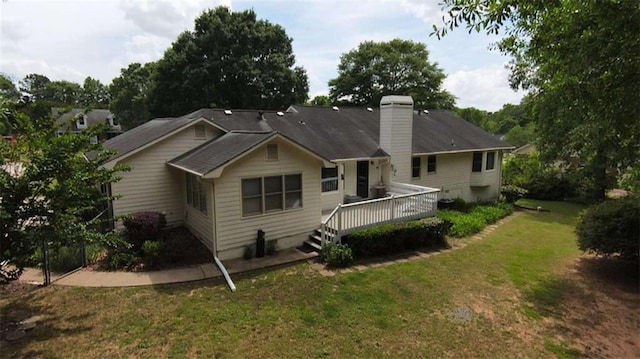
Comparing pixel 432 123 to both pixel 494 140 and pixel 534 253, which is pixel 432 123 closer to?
pixel 494 140

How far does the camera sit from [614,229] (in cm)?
928

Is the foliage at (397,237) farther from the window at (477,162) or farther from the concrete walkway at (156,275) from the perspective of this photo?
the window at (477,162)

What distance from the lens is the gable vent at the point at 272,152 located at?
1006cm

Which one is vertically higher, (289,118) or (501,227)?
(289,118)

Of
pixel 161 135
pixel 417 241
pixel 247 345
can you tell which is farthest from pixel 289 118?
pixel 247 345

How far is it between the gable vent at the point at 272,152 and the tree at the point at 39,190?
4.51 meters

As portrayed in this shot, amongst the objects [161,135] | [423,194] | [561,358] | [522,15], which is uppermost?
[522,15]

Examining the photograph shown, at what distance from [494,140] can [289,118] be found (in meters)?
12.2

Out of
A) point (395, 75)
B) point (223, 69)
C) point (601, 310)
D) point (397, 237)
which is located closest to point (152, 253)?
point (397, 237)

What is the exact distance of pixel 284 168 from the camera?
1041cm

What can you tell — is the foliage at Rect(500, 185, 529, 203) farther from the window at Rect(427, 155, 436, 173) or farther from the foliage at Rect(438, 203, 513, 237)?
the window at Rect(427, 155, 436, 173)

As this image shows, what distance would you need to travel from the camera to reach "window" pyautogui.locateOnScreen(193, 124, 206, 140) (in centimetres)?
1229

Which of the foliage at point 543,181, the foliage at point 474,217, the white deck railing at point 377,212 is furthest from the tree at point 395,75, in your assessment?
the white deck railing at point 377,212

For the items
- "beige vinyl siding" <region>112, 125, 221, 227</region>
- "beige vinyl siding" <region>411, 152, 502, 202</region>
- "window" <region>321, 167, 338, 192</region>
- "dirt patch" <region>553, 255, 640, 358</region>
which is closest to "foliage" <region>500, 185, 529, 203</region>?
"beige vinyl siding" <region>411, 152, 502, 202</region>
